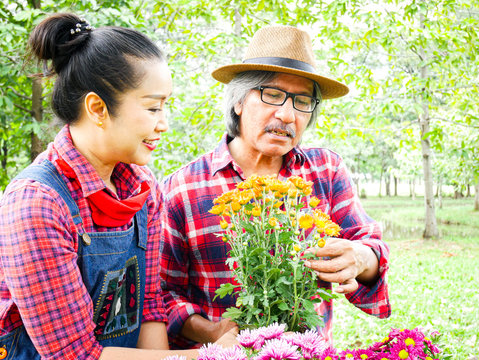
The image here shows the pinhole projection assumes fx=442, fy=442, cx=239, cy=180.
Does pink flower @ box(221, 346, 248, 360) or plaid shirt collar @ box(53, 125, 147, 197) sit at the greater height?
plaid shirt collar @ box(53, 125, 147, 197)

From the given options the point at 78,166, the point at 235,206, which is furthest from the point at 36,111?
the point at 235,206

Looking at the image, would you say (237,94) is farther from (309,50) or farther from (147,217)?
(147,217)

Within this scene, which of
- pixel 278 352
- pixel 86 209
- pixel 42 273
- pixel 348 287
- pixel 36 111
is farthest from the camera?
pixel 36 111

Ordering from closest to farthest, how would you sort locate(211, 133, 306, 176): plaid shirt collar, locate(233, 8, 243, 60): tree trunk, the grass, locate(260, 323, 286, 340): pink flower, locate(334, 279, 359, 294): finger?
locate(260, 323, 286, 340): pink flower < locate(334, 279, 359, 294): finger < locate(211, 133, 306, 176): plaid shirt collar < the grass < locate(233, 8, 243, 60): tree trunk

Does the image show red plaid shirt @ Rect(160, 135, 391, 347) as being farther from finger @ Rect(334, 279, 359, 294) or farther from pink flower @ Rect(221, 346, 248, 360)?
pink flower @ Rect(221, 346, 248, 360)

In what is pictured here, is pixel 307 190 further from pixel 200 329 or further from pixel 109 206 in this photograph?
pixel 200 329

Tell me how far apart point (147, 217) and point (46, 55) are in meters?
0.69

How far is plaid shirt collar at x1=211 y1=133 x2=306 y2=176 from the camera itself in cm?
213

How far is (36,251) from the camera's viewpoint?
4.08 feet

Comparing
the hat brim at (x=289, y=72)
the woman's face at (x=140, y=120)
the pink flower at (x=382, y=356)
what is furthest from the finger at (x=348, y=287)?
the hat brim at (x=289, y=72)

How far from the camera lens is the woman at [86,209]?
126cm

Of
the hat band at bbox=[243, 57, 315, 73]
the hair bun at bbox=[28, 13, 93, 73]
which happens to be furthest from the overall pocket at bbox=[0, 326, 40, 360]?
the hat band at bbox=[243, 57, 315, 73]

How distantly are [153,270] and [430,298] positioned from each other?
592cm

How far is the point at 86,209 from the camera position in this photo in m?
1.46
